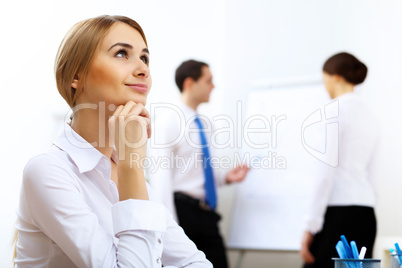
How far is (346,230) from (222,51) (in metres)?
1.97

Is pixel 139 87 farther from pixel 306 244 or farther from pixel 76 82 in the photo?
pixel 306 244

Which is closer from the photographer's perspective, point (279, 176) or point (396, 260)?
point (396, 260)

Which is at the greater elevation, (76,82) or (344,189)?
(76,82)

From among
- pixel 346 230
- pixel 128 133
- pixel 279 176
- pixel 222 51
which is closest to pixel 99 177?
pixel 128 133

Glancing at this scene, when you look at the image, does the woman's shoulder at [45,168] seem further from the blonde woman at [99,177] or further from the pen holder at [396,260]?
the pen holder at [396,260]

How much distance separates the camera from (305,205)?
3.07 m

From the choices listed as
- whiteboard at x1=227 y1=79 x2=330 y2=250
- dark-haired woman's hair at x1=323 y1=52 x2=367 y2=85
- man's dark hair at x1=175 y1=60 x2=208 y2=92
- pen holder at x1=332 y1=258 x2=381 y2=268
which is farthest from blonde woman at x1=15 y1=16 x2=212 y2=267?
whiteboard at x1=227 y1=79 x2=330 y2=250

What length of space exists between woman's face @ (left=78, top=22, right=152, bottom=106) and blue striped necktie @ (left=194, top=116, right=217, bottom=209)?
74.0 inches

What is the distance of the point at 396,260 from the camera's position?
3.11ft

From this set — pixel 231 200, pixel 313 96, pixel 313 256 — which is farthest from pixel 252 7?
pixel 313 256

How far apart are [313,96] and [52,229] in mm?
2596

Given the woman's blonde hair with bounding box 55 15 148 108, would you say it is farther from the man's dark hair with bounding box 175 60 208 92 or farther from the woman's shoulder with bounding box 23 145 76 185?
the man's dark hair with bounding box 175 60 208 92

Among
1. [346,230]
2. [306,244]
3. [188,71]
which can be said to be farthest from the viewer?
[188,71]

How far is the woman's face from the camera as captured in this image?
3.60 feet
